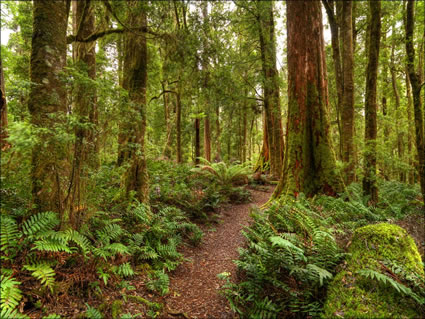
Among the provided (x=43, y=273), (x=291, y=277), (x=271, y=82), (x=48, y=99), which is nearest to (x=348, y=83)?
(x=271, y=82)

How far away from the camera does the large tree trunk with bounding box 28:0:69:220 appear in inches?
107

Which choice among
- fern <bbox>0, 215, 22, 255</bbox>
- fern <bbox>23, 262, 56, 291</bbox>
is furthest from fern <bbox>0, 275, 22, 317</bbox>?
fern <bbox>0, 215, 22, 255</bbox>

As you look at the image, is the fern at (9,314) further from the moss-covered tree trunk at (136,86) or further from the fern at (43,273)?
the moss-covered tree trunk at (136,86)

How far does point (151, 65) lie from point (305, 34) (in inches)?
191

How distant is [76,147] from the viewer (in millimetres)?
2975

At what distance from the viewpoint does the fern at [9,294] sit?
1.83 metres

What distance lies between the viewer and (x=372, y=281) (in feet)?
6.64

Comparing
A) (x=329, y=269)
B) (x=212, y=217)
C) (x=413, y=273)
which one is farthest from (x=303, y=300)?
(x=212, y=217)

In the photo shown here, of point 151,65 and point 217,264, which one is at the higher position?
point 151,65

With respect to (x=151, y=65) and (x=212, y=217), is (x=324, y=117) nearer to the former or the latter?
(x=212, y=217)

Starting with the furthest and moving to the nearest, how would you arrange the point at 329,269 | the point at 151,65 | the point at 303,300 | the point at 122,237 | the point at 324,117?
the point at 151,65 → the point at 324,117 → the point at 122,237 → the point at 329,269 → the point at 303,300

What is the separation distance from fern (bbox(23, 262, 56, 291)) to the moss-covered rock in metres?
2.59

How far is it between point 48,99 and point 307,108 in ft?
18.7

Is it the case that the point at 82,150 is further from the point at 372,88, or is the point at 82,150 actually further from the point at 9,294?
the point at 372,88
